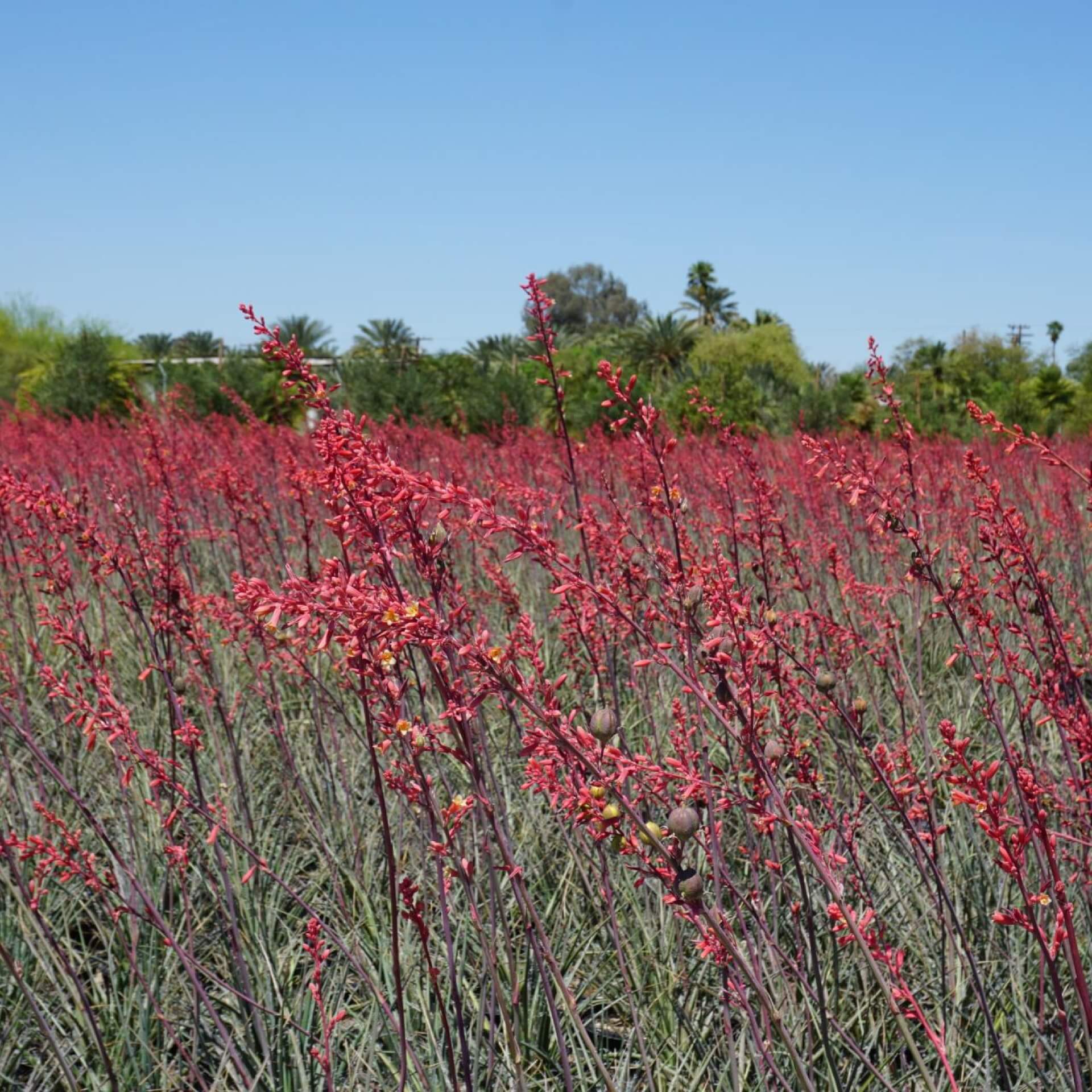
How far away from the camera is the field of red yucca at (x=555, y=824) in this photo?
5.49 ft

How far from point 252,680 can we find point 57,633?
304cm

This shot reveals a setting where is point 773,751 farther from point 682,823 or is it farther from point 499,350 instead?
point 499,350

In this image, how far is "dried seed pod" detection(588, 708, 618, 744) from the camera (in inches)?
61.2

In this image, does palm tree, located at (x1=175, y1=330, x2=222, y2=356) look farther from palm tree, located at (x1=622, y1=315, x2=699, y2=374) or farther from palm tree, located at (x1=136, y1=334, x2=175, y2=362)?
palm tree, located at (x1=622, y1=315, x2=699, y2=374)

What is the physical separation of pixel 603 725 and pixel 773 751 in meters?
0.43

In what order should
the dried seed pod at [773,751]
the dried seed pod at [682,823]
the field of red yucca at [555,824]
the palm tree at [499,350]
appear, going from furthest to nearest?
the palm tree at [499,350] < the dried seed pod at [773,751] < the field of red yucca at [555,824] < the dried seed pod at [682,823]

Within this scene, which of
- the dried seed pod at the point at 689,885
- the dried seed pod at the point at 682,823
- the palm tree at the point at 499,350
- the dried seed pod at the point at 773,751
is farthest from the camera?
the palm tree at the point at 499,350

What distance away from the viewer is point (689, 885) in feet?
4.64

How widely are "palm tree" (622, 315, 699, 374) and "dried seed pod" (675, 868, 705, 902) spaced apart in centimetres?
3821

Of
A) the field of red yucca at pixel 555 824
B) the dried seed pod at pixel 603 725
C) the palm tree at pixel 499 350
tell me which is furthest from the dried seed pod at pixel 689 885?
the palm tree at pixel 499 350

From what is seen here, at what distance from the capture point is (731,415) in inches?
854

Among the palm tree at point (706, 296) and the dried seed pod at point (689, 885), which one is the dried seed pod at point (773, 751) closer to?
the dried seed pod at point (689, 885)

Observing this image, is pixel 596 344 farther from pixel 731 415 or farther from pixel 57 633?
pixel 57 633

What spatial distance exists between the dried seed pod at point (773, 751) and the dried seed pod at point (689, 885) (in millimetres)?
448
